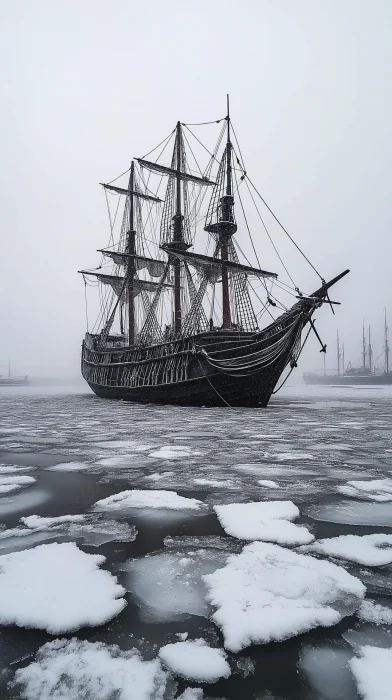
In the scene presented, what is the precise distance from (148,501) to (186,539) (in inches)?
34.9

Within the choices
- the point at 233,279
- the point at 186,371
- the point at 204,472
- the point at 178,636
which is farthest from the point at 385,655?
the point at 233,279

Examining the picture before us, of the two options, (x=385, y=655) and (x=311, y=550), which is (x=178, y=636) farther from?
(x=311, y=550)

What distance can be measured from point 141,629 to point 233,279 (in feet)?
78.8

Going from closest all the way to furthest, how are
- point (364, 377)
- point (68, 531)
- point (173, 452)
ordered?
point (68, 531)
point (173, 452)
point (364, 377)

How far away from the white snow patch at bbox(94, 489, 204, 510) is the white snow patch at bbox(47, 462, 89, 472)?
1263 mm

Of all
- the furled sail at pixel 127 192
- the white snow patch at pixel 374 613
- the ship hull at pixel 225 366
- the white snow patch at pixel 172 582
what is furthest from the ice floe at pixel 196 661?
the furled sail at pixel 127 192

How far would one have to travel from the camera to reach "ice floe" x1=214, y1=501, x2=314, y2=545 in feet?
8.84

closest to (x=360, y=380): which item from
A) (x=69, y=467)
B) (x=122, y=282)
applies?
(x=122, y=282)

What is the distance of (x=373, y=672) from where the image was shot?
1442mm

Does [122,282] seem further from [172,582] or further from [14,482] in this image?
[172,582]

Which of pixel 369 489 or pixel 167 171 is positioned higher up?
pixel 167 171

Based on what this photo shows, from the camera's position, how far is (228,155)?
22531 mm

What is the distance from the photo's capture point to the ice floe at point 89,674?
134 cm

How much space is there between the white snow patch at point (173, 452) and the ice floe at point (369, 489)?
244 cm
